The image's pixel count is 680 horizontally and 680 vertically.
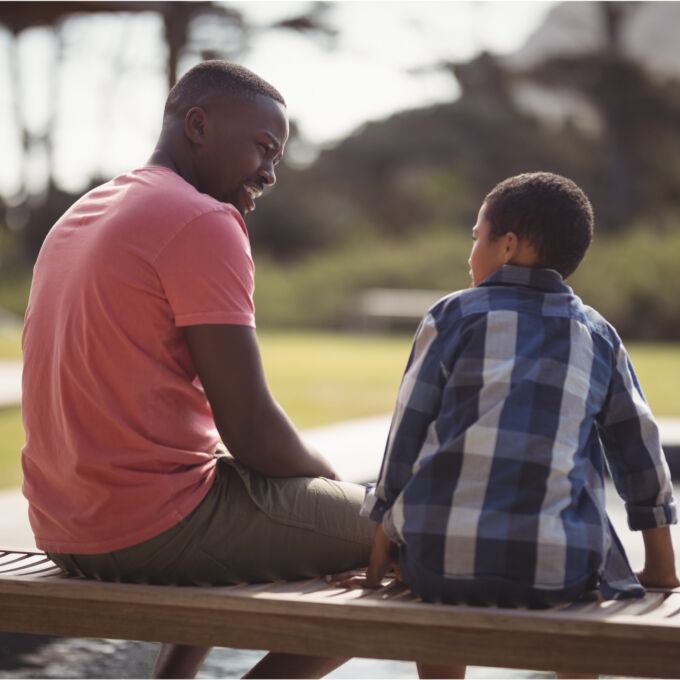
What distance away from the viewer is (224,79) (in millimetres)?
2225

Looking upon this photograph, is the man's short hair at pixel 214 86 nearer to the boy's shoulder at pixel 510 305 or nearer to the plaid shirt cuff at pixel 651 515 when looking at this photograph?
the boy's shoulder at pixel 510 305

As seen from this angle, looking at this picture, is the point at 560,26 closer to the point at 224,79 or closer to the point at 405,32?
the point at 405,32

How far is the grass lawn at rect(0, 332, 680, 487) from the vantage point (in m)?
8.38

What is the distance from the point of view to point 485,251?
2.09 metres

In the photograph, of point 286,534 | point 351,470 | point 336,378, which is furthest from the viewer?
point 336,378

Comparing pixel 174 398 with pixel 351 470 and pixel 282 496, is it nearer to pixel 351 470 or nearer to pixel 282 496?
pixel 282 496

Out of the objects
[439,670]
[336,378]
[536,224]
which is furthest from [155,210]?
[336,378]

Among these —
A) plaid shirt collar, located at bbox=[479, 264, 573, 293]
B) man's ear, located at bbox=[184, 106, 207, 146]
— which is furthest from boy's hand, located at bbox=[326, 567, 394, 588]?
man's ear, located at bbox=[184, 106, 207, 146]

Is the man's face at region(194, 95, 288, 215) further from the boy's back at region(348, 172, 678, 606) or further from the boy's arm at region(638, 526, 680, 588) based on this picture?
the boy's arm at region(638, 526, 680, 588)

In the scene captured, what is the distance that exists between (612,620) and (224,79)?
1.24 metres

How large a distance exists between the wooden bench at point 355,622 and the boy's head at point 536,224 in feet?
2.04

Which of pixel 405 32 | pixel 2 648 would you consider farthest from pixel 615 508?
pixel 405 32

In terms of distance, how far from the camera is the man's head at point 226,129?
2.21 m

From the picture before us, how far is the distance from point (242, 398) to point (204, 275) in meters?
0.23
